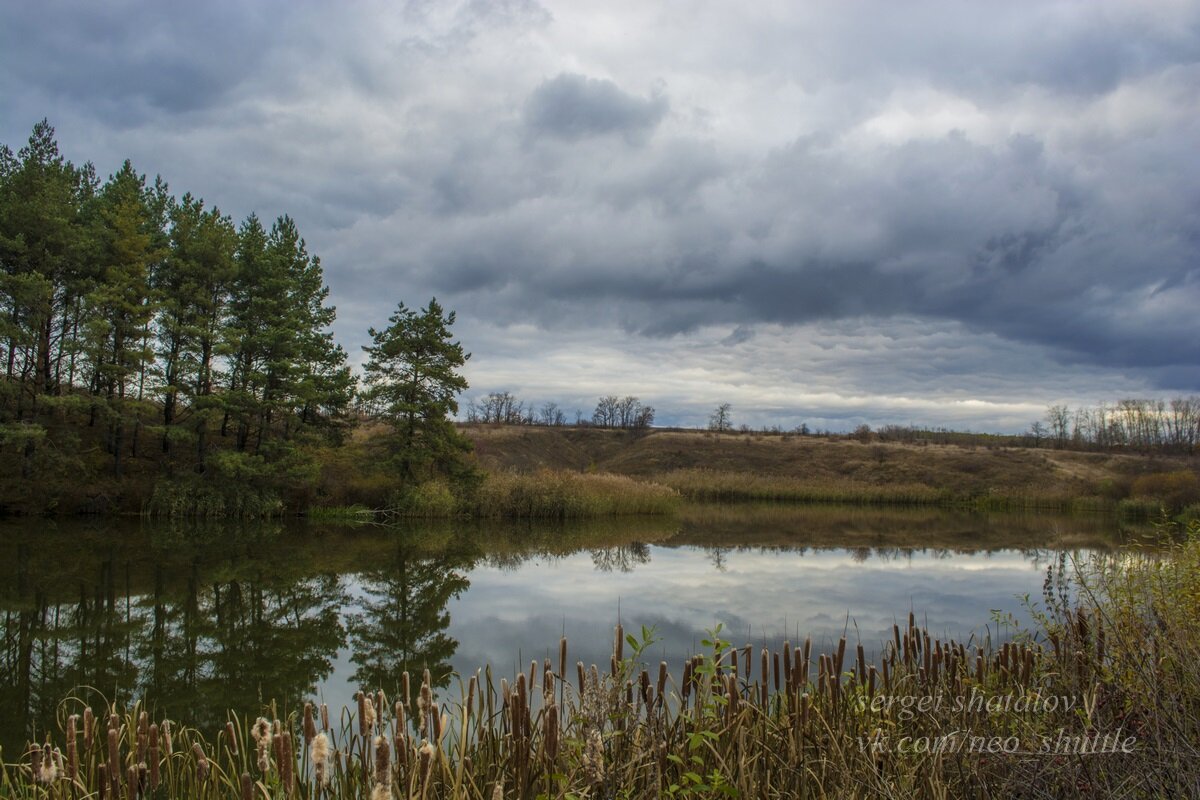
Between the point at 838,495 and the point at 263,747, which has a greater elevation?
the point at 263,747

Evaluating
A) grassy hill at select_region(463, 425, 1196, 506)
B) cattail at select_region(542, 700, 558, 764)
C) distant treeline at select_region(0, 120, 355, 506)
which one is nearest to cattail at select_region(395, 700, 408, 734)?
cattail at select_region(542, 700, 558, 764)

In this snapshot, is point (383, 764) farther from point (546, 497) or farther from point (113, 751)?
point (546, 497)

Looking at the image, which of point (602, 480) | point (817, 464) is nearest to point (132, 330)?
point (602, 480)

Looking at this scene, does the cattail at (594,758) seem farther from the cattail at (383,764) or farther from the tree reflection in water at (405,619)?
the tree reflection in water at (405,619)

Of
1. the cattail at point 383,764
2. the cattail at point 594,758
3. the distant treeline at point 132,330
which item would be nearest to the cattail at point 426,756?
the cattail at point 383,764

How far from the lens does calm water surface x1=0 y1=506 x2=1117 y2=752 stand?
29.7ft

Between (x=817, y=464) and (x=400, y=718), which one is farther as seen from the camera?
(x=817, y=464)

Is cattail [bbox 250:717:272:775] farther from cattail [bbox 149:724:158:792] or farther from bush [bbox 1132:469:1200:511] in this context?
bush [bbox 1132:469:1200:511]

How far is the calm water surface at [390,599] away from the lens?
9.06m

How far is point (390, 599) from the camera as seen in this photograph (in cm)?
1481

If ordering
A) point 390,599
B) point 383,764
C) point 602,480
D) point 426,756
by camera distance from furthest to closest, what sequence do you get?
point 602,480, point 390,599, point 426,756, point 383,764

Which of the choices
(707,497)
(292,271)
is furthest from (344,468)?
(707,497)

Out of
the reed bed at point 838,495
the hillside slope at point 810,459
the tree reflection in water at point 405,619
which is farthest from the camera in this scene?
the hillside slope at point 810,459

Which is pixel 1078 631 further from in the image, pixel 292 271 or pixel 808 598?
pixel 292 271
